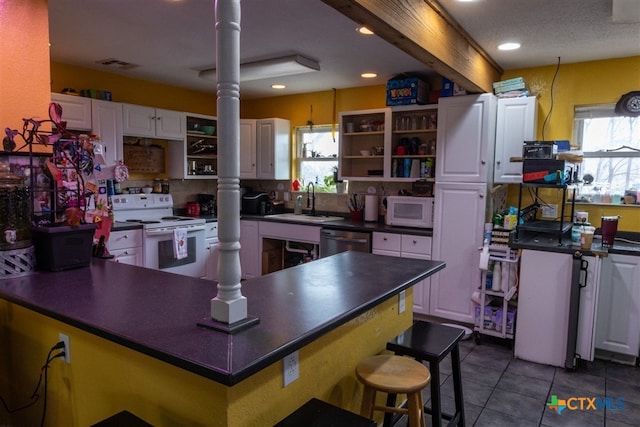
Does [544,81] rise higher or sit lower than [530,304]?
higher

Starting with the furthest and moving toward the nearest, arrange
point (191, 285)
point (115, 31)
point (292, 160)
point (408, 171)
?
1. point (292, 160)
2. point (408, 171)
3. point (115, 31)
4. point (191, 285)

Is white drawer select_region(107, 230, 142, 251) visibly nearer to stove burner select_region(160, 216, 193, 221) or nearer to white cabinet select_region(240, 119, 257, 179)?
stove burner select_region(160, 216, 193, 221)

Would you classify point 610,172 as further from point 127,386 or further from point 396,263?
point 127,386

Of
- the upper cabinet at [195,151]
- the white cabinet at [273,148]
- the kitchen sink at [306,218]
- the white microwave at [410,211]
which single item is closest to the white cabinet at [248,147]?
the white cabinet at [273,148]

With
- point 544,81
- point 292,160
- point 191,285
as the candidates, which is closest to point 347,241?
point 292,160

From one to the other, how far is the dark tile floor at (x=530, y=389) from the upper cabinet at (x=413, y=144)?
1.75m

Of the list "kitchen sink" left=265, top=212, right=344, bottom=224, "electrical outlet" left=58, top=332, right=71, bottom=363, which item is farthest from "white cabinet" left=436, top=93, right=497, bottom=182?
"electrical outlet" left=58, top=332, right=71, bottom=363

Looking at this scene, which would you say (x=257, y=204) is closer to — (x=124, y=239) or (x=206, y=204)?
(x=206, y=204)

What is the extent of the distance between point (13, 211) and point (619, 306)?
384 centimetres

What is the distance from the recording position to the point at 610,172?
378 centimetres

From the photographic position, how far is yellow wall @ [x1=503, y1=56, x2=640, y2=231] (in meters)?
3.62

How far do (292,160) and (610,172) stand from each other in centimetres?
344

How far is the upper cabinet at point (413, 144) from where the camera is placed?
428 centimetres

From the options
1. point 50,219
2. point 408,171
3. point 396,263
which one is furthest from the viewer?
point 408,171
